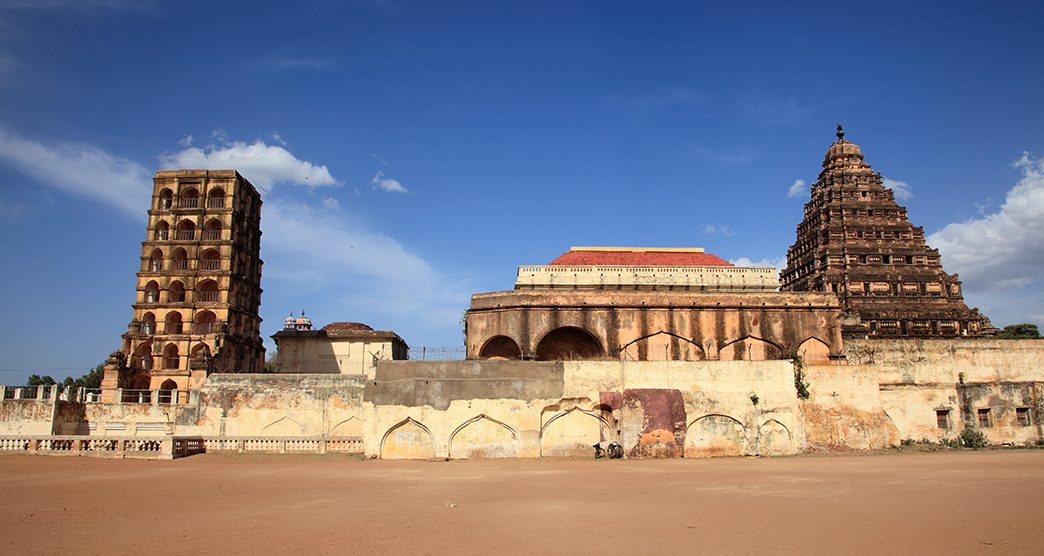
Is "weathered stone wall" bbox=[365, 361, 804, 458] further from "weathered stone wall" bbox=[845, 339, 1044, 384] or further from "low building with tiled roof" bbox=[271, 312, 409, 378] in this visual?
"low building with tiled roof" bbox=[271, 312, 409, 378]

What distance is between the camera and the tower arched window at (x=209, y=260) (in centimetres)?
3441

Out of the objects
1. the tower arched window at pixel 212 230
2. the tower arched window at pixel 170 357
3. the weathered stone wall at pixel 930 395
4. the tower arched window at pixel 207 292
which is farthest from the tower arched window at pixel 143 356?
the weathered stone wall at pixel 930 395

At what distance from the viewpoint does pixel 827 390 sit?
70.7 ft

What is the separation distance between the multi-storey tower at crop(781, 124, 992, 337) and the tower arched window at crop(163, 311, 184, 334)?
3318 cm

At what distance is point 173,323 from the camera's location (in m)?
34.1

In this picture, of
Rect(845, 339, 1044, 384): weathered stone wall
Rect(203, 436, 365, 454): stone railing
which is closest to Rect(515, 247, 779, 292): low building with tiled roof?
Rect(845, 339, 1044, 384): weathered stone wall

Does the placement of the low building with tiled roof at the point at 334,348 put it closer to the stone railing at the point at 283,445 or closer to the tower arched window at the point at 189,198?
the tower arched window at the point at 189,198

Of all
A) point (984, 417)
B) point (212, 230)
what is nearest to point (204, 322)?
point (212, 230)

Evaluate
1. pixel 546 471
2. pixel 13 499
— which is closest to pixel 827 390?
pixel 546 471

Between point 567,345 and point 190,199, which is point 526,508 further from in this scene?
point 190,199

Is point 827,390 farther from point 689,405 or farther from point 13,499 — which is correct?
point 13,499

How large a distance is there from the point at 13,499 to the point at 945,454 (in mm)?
23792

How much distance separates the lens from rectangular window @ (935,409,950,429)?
2295cm

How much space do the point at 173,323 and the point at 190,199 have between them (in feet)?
21.6
